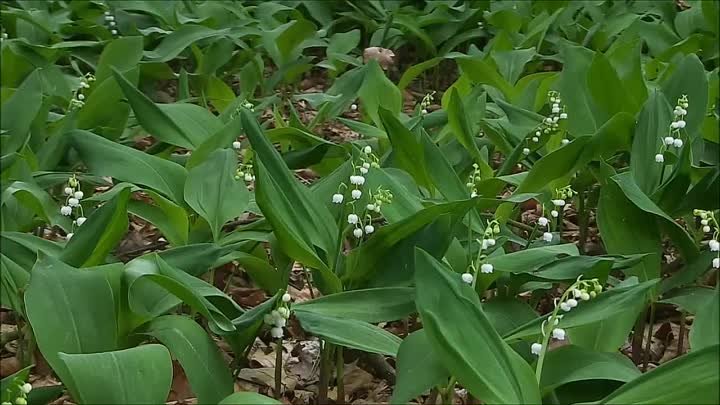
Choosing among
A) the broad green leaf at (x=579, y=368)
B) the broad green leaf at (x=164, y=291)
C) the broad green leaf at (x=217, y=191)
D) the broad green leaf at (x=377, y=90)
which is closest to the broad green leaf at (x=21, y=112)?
the broad green leaf at (x=217, y=191)

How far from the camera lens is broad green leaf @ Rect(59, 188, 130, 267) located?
1552mm

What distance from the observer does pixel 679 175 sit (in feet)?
6.09

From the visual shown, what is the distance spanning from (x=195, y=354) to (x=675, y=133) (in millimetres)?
1279

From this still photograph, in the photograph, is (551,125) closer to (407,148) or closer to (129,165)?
(407,148)

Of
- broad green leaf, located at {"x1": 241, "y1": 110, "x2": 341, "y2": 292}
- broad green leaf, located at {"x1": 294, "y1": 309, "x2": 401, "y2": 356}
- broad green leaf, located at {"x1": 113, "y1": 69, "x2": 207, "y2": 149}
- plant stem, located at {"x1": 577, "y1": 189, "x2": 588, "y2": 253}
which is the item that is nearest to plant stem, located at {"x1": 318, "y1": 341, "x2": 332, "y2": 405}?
broad green leaf, located at {"x1": 241, "y1": 110, "x2": 341, "y2": 292}

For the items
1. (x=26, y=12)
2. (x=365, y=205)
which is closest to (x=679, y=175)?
(x=365, y=205)

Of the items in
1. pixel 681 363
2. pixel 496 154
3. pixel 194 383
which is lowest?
pixel 496 154

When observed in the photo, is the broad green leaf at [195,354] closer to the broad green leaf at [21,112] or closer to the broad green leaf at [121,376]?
the broad green leaf at [121,376]

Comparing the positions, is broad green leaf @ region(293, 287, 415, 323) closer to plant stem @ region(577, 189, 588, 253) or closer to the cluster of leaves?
the cluster of leaves

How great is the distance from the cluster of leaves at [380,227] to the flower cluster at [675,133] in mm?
27

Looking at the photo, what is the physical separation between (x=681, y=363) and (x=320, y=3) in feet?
11.5

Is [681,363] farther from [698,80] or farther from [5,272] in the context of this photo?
[698,80]

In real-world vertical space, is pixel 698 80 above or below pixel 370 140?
above

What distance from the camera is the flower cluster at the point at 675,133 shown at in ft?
6.39
